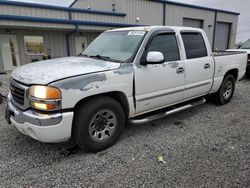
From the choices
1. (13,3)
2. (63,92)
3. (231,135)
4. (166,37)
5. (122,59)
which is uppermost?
(13,3)

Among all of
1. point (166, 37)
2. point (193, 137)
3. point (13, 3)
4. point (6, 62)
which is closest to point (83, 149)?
point (193, 137)

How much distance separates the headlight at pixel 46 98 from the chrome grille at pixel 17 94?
0.99 ft

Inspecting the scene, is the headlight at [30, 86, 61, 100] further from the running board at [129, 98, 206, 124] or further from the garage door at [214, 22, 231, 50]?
the garage door at [214, 22, 231, 50]

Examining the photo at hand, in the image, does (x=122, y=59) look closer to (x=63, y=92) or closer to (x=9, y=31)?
(x=63, y=92)

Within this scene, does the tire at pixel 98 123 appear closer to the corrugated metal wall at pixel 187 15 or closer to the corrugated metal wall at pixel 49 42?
the corrugated metal wall at pixel 49 42

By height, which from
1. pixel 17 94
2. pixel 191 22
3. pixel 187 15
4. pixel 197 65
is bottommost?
pixel 17 94

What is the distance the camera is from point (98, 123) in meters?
2.95

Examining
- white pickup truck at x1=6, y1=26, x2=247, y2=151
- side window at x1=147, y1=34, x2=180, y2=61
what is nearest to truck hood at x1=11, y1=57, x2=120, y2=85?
white pickup truck at x1=6, y1=26, x2=247, y2=151

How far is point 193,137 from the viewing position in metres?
3.47

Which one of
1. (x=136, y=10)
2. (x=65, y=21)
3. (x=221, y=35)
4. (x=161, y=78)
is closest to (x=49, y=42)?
(x=65, y=21)

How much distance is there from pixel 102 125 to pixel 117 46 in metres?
1.48

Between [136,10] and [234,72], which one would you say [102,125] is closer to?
[234,72]

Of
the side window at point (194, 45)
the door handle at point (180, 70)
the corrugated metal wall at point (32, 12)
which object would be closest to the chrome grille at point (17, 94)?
the door handle at point (180, 70)

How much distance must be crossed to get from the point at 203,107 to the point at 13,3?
11.1 m
